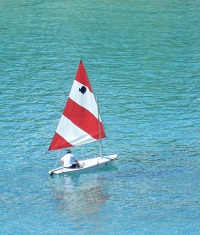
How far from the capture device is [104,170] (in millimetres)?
61438

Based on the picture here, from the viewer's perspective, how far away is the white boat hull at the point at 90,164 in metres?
60.3

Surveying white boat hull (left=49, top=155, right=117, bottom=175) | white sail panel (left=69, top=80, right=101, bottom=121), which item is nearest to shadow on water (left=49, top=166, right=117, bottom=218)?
white boat hull (left=49, top=155, right=117, bottom=175)

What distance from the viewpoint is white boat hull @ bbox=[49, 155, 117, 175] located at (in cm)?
6034

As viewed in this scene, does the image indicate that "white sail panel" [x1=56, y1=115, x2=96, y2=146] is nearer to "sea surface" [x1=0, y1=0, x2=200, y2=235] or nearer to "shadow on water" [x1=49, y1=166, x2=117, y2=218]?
"sea surface" [x1=0, y1=0, x2=200, y2=235]

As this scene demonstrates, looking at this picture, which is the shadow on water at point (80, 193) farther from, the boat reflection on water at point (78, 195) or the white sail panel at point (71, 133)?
the white sail panel at point (71, 133)

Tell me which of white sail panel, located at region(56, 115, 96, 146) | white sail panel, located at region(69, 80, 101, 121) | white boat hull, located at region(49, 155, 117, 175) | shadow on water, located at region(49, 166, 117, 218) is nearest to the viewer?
shadow on water, located at region(49, 166, 117, 218)

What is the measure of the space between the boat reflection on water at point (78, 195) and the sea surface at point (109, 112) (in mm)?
74

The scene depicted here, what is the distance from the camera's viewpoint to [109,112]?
2953 inches

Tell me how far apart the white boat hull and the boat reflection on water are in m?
0.53

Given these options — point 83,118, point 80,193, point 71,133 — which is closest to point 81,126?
point 83,118

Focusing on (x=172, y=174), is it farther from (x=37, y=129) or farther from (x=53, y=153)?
(x=37, y=129)

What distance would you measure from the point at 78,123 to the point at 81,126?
0.36 metres

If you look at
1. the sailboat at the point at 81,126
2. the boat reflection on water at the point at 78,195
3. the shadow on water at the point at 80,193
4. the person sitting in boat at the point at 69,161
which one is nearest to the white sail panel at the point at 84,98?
the sailboat at the point at 81,126

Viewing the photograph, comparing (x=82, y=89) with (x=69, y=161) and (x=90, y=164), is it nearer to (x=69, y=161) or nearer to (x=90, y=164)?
(x=69, y=161)
